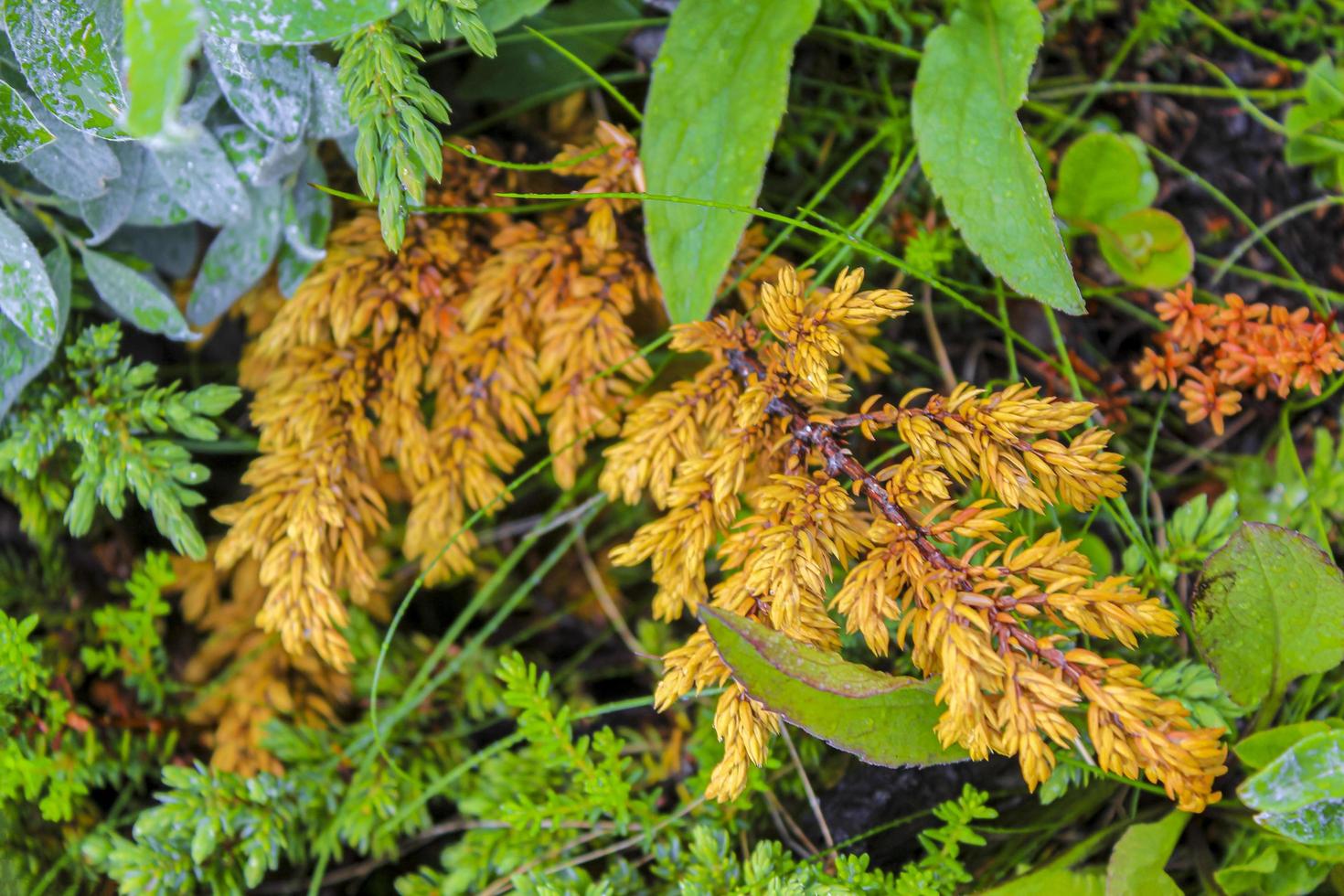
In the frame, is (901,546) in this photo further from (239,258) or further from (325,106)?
(239,258)

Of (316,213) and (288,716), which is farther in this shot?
(288,716)

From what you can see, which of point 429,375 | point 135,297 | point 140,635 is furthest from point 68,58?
point 140,635

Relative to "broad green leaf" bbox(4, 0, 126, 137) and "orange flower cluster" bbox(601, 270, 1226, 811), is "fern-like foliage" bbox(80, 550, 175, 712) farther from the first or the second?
"orange flower cluster" bbox(601, 270, 1226, 811)

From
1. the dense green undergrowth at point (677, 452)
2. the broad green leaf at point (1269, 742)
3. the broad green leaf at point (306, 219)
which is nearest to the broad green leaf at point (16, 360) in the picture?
the dense green undergrowth at point (677, 452)

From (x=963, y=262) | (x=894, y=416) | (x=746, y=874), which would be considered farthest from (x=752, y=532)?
(x=963, y=262)

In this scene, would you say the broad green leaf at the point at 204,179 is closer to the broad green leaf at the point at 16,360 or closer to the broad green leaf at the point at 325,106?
the broad green leaf at the point at 325,106

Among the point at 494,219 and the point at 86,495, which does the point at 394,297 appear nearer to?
the point at 494,219
